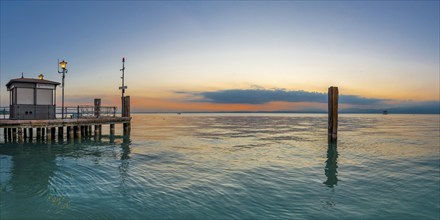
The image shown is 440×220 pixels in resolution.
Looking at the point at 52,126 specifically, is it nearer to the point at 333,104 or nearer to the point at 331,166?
the point at 331,166

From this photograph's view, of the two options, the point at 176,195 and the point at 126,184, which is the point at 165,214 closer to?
the point at 176,195

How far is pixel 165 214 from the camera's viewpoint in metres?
7.91

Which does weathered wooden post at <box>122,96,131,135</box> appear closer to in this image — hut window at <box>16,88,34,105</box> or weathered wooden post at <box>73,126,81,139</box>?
weathered wooden post at <box>73,126,81,139</box>

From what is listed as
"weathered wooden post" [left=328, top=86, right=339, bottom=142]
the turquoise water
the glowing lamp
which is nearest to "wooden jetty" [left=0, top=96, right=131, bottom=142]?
the turquoise water

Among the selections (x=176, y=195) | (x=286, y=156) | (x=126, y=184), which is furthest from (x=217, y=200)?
(x=286, y=156)

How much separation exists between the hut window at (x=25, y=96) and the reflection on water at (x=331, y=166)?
965 inches

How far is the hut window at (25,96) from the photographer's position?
2334cm

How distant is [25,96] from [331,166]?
24945 mm

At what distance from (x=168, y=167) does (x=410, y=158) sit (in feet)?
53.4

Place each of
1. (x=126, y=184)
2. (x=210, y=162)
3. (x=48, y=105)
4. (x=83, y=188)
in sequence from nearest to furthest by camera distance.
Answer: (x=83, y=188), (x=126, y=184), (x=210, y=162), (x=48, y=105)

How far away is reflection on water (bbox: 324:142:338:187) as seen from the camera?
1223cm

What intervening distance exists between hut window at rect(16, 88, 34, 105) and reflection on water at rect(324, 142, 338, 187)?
80.4ft

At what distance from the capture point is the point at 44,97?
81.0 feet

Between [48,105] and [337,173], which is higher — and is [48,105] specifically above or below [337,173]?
above
